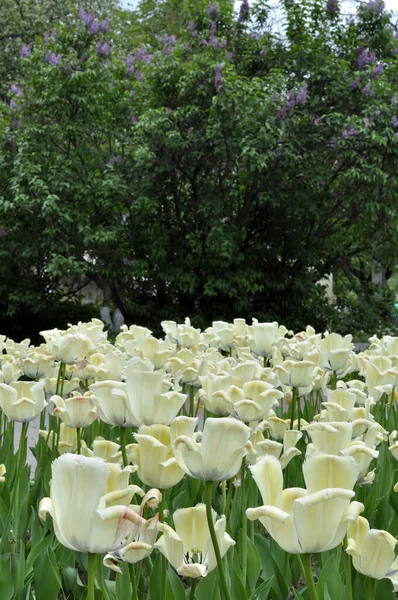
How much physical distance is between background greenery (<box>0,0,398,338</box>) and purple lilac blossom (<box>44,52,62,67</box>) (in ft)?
0.13

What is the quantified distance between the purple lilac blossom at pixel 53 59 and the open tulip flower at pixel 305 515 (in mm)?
9712

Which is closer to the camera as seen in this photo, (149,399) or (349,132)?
(149,399)

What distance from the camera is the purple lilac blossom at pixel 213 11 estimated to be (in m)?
9.86

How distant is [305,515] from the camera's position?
92cm

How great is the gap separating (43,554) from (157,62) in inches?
364

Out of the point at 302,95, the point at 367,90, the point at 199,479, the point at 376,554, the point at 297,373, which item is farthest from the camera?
the point at 367,90

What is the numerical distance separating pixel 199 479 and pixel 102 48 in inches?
370

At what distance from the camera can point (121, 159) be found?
10.4m

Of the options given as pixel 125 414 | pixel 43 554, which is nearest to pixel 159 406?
pixel 125 414

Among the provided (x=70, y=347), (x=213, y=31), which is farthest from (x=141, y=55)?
(x=70, y=347)

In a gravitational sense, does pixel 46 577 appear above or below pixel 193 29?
below

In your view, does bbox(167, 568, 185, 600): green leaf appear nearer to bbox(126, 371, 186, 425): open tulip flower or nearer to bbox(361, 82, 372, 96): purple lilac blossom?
bbox(126, 371, 186, 425): open tulip flower

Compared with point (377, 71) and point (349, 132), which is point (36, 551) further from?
point (377, 71)

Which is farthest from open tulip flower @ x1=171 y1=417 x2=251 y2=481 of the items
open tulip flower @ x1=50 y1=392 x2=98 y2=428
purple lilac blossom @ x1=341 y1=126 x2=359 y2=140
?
purple lilac blossom @ x1=341 y1=126 x2=359 y2=140
